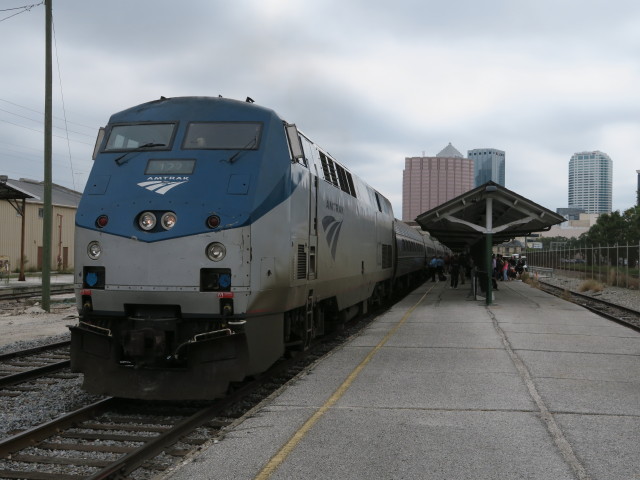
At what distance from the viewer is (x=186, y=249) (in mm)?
6309

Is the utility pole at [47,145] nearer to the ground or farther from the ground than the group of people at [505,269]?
farther from the ground

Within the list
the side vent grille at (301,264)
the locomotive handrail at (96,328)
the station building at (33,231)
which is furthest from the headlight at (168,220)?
the station building at (33,231)

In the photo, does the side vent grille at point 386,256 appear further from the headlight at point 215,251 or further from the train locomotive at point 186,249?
the headlight at point 215,251

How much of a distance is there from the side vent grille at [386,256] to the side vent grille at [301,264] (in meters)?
9.05

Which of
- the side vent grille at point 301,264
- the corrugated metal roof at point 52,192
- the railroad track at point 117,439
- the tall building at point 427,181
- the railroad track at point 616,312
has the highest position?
the tall building at point 427,181

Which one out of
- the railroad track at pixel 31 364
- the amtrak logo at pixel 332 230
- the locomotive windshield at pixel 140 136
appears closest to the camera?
the locomotive windshield at pixel 140 136

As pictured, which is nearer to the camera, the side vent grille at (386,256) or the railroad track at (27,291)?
the side vent grille at (386,256)

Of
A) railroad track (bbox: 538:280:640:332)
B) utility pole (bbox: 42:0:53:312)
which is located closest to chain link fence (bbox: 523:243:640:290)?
railroad track (bbox: 538:280:640:332)

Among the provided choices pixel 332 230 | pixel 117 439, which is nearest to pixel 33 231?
pixel 332 230

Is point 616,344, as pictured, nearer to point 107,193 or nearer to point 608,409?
point 608,409

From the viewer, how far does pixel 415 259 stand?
28438 mm

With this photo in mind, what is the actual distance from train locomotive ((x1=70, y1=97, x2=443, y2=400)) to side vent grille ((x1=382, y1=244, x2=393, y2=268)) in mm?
9494

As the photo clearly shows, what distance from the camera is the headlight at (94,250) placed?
21.6 feet

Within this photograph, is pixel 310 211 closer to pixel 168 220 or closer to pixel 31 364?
pixel 168 220
